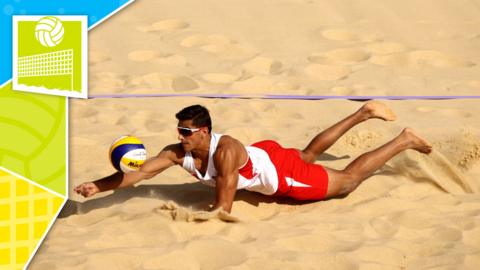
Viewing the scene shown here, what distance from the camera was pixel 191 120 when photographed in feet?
17.1

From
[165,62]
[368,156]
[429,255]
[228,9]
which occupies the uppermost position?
[228,9]

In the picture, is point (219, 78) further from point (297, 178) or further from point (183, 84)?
point (297, 178)

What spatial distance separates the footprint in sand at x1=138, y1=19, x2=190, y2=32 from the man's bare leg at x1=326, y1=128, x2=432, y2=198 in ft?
12.9

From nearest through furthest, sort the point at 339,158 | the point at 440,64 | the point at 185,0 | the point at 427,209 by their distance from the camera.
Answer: the point at 427,209 < the point at 339,158 < the point at 440,64 < the point at 185,0

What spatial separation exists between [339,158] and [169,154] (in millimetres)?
1384

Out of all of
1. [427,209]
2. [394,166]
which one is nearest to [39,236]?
[427,209]

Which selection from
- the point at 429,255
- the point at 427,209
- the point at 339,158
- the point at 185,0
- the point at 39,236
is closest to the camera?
the point at 39,236

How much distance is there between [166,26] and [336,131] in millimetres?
3728

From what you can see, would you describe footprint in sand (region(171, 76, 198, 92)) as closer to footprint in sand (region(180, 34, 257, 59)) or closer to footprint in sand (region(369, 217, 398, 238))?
footprint in sand (region(180, 34, 257, 59))

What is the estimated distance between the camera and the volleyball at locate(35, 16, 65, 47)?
4.02 meters

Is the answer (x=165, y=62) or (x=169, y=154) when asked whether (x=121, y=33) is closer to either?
(x=165, y=62)

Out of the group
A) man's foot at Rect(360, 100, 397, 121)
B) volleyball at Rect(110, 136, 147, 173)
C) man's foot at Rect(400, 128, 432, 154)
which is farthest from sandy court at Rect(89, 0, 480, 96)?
volleyball at Rect(110, 136, 147, 173)

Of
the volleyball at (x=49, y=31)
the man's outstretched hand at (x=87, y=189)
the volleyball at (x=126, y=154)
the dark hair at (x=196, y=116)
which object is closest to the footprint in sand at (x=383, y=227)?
the dark hair at (x=196, y=116)

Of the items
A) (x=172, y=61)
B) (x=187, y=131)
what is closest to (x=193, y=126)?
(x=187, y=131)
